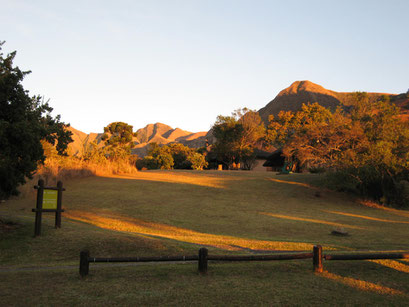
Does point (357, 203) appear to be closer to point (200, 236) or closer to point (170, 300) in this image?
point (200, 236)

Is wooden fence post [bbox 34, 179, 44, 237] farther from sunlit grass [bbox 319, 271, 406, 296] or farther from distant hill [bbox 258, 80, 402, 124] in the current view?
distant hill [bbox 258, 80, 402, 124]

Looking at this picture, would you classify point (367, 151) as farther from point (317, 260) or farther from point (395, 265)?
point (317, 260)

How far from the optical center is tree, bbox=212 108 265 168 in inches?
2532

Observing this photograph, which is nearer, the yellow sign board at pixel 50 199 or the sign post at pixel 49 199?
the sign post at pixel 49 199

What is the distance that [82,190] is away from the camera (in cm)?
2342

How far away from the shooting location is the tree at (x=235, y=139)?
6431 cm

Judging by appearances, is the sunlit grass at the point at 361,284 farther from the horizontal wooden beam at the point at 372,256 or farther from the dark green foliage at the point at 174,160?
the dark green foliage at the point at 174,160

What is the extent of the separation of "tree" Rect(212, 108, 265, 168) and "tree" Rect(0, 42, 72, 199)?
2085 inches

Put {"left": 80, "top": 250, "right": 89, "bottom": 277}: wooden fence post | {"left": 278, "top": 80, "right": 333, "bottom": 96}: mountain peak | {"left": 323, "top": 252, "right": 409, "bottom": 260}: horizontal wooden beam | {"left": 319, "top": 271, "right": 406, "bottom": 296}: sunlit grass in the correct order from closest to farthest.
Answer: {"left": 319, "top": 271, "right": 406, "bottom": 296}: sunlit grass, {"left": 80, "top": 250, "right": 89, "bottom": 277}: wooden fence post, {"left": 323, "top": 252, "right": 409, "bottom": 260}: horizontal wooden beam, {"left": 278, "top": 80, "right": 333, "bottom": 96}: mountain peak

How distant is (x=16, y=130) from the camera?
35.8ft

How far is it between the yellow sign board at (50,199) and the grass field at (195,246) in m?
0.86

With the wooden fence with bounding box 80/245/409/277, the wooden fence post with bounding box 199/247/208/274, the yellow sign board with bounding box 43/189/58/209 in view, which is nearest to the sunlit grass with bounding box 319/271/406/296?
the wooden fence with bounding box 80/245/409/277

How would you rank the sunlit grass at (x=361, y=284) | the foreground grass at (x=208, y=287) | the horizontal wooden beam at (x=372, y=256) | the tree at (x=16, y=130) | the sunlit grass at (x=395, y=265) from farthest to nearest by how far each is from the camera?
the tree at (x=16, y=130)
the sunlit grass at (x=395, y=265)
the horizontal wooden beam at (x=372, y=256)
the sunlit grass at (x=361, y=284)
the foreground grass at (x=208, y=287)

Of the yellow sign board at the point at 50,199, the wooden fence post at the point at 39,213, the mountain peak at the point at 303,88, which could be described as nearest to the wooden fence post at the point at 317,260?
the wooden fence post at the point at 39,213
